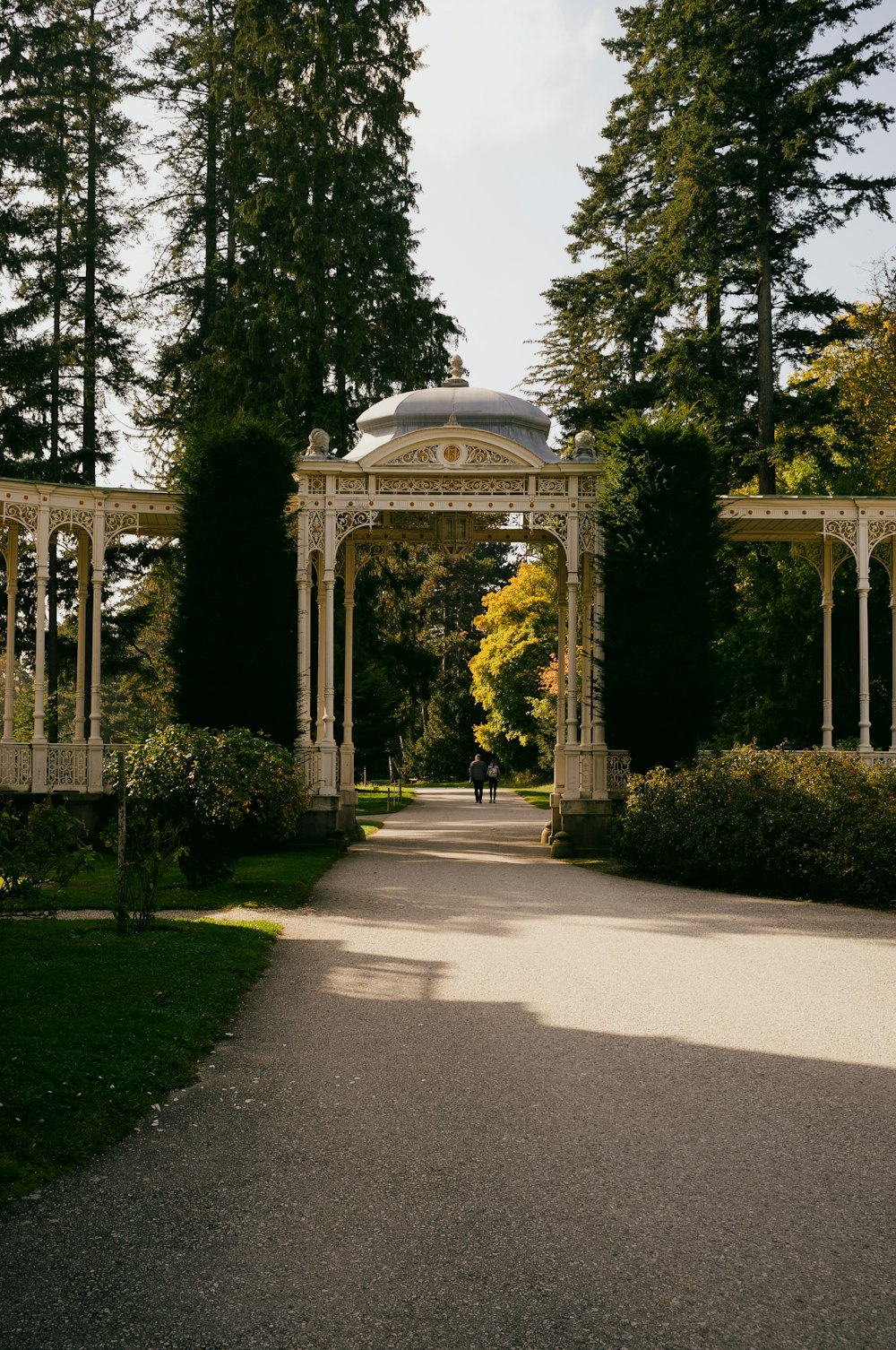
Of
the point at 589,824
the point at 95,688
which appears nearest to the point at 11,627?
the point at 95,688

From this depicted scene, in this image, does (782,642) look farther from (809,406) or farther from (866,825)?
(866,825)

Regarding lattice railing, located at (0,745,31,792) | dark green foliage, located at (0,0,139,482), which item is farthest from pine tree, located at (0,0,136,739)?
lattice railing, located at (0,745,31,792)

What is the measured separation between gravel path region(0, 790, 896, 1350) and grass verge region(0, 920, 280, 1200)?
6.9 inches

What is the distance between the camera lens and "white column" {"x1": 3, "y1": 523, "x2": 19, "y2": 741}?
16.9m

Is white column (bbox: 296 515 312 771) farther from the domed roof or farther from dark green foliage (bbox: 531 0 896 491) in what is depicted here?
dark green foliage (bbox: 531 0 896 491)

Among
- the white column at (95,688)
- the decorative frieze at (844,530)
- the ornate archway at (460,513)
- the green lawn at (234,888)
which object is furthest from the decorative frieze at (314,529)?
the decorative frieze at (844,530)

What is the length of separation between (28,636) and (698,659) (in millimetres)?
16155

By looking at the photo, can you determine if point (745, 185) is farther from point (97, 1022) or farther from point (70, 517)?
point (97, 1022)

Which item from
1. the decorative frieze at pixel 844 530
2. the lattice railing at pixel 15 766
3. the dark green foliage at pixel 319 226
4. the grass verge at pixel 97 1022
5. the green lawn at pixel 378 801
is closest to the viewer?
the grass verge at pixel 97 1022

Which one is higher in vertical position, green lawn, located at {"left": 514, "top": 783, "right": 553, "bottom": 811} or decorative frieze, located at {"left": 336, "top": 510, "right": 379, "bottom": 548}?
decorative frieze, located at {"left": 336, "top": 510, "right": 379, "bottom": 548}

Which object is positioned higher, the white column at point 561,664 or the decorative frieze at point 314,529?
the decorative frieze at point 314,529

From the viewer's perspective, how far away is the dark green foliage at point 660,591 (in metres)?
16.0

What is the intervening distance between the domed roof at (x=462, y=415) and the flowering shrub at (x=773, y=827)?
6.39 metres

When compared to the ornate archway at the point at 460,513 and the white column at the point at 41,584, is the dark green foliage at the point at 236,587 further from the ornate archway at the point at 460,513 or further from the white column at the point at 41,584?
the white column at the point at 41,584
